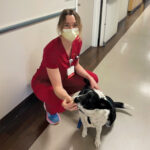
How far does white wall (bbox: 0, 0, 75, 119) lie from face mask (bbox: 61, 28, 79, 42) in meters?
0.43

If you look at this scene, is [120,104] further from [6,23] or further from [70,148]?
[6,23]

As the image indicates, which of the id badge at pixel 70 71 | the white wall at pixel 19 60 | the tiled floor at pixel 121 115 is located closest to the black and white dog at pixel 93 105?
the tiled floor at pixel 121 115

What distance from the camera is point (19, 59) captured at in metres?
1.48

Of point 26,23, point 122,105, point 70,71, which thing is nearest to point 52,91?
point 70,71

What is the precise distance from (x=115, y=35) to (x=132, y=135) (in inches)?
120

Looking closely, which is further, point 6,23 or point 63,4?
point 63,4

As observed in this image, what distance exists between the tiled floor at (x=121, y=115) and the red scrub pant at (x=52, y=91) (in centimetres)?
21

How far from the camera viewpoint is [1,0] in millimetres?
1194

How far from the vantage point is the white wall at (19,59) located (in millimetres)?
1351

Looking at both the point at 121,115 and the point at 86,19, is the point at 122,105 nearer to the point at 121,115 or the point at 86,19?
the point at 121,115

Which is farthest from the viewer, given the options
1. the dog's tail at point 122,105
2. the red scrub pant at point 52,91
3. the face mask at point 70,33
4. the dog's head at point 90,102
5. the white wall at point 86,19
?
the white wall at point 86,19

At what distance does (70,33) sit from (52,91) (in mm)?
471

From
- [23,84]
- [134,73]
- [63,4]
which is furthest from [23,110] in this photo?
[134,73]

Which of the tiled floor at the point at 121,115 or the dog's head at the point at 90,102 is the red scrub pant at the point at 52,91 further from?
the dog's head at the point at 90,102
